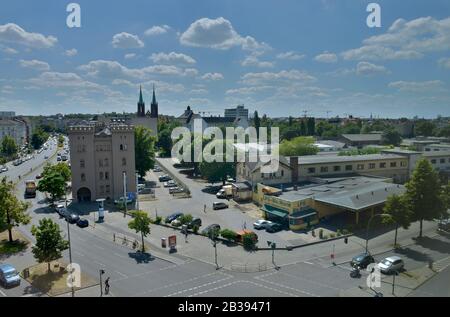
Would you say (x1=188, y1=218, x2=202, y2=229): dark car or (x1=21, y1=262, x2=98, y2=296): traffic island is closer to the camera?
(x1=21, y1=262, x2=98, y2=296): traffic island

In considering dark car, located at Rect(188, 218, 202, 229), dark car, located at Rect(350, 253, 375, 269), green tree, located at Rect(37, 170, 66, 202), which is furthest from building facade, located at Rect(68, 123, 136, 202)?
dark car, located at Rect(350, 253, 375, 269)

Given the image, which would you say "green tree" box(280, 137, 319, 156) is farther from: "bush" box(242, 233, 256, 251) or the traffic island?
the traffic island

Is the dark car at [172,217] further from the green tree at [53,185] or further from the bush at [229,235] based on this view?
the green tree at [53,185]

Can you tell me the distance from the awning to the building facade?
21.2 metres

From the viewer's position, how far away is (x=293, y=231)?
112 feet

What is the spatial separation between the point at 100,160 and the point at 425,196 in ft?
123

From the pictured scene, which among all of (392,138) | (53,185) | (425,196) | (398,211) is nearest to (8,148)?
(53,185)

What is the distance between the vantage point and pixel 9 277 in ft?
77.3

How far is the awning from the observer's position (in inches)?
1412

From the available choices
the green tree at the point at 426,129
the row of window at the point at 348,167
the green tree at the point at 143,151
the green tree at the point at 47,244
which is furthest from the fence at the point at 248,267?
the green tree at the point at 426,129

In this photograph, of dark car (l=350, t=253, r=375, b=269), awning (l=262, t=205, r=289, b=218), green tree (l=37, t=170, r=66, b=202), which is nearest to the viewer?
dark car (l=350, t=253, r=375, b=269)

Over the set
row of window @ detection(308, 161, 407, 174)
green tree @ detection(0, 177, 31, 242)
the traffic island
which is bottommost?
the traffic island

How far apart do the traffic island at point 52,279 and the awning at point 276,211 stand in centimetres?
1854
